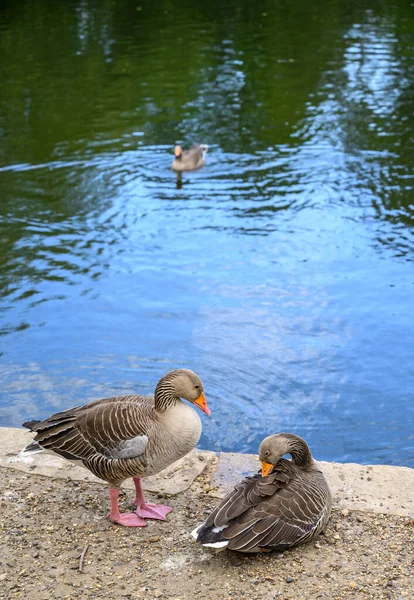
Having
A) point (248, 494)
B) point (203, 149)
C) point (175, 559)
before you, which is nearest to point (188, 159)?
point (203, 149)

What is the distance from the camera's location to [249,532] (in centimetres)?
449

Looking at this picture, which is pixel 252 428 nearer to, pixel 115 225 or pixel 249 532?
pixel 249 532

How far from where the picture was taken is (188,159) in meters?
13.8

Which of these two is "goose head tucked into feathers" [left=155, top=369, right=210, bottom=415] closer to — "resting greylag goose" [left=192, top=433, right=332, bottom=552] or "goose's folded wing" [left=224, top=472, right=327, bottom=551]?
"resting greylag goose" [left=192, top=433, right=332, bottom=552]

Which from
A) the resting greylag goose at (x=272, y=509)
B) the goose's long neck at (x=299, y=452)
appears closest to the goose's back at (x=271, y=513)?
the resting greylag goose at (x=272, y=509)

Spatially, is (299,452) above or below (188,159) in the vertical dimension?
above

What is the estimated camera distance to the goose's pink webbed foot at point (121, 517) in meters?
5.04

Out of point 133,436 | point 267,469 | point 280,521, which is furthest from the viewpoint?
point 133,436

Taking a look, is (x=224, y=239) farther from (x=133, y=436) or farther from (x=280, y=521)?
(x=280, y=521)

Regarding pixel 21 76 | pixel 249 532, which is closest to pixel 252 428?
pixel 249 532

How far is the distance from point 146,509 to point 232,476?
0.74 m

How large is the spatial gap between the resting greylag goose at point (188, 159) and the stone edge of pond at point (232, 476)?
8635 millimetres

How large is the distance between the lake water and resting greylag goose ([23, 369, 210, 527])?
205 cm

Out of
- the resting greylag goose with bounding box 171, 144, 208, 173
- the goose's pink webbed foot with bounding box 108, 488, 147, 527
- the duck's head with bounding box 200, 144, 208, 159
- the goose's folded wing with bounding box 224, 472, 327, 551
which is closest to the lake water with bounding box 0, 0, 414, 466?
the resting greylag goose with bounding box 171, 144, 208, 173
